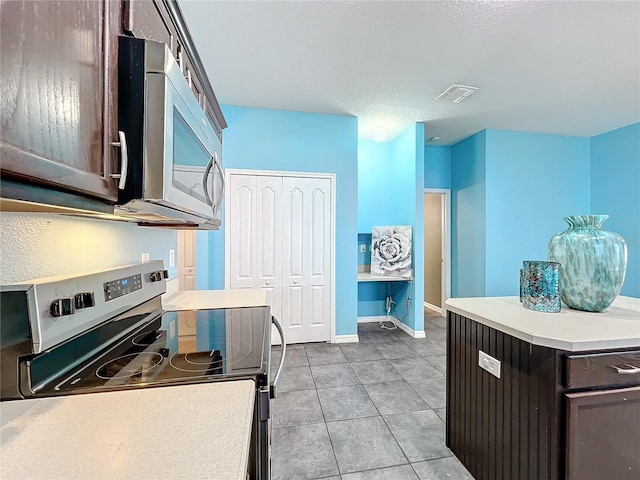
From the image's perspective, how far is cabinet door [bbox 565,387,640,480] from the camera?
1.09 meters

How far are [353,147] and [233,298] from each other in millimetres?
2529

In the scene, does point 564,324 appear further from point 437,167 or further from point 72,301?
point 437,167

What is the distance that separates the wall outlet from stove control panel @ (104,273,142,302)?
5.49 feet

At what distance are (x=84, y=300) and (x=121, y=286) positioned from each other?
0.88 ft

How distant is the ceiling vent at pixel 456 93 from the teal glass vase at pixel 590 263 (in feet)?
6.68

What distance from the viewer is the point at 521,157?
4.20 m

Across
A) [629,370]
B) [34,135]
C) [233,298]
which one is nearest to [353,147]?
[233,298]

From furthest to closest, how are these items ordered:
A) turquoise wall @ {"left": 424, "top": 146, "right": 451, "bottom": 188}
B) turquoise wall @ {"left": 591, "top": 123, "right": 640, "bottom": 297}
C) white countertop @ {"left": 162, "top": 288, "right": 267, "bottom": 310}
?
turquoise wall @ {"left": 424, "top": 146, "right": 451, "bottom": 188} → turquoise wall @ {"left": 591, "top": 123, "right": 640, "bottom": 297} → white countertop @ {"left": 162, "top": 288, "right": 267, "bottom": 310}

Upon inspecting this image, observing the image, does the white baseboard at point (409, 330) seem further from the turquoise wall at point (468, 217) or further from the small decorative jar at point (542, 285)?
the small decorative jar at point (542, 285)

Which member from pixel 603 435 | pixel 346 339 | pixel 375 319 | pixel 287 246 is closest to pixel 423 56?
pixel 287 246

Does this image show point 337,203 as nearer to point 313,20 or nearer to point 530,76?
point 313,20

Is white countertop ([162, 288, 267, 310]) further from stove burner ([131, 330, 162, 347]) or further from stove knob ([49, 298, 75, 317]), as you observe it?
stove knob ([49, 298, 75, 317])

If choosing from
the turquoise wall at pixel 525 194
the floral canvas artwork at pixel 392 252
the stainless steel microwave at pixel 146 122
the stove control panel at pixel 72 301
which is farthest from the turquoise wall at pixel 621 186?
the stove control panel at pixel 72 301

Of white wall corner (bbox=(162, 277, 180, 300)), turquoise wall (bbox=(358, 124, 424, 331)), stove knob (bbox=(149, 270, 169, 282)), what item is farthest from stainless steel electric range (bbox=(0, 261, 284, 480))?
turquoise wall (bbox=(358, 124, 424, 331))
